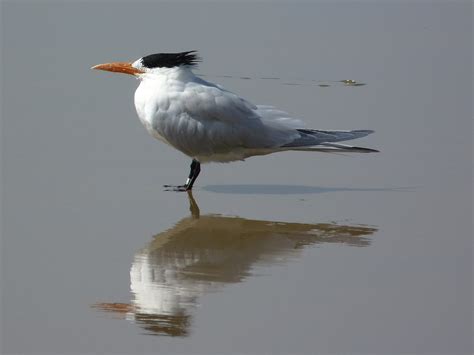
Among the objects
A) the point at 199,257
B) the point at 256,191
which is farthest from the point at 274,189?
the point at 199,257

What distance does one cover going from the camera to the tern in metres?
6.11

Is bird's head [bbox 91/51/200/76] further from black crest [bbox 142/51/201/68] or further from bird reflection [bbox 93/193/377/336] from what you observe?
bird reflection [bbox 93/193/377/336]

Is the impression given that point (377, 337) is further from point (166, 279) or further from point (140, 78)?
point (140, 78)

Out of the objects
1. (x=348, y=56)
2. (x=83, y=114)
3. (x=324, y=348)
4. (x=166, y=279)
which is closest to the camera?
(x=324, y=348)

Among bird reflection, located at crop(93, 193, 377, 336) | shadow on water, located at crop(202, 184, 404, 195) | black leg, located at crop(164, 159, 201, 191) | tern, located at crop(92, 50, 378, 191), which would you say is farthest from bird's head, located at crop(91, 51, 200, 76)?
bird reflection, located at crop(93, 193, 377, 336)

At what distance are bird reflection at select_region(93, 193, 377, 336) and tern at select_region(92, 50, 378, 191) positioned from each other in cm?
46

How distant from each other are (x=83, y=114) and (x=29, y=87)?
0.93 metres

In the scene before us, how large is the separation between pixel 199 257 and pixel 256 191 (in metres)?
1.43

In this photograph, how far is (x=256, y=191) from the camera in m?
6.11

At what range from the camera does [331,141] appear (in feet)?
20.7

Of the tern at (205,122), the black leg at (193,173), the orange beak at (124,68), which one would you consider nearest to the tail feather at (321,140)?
the tern at (205,122)

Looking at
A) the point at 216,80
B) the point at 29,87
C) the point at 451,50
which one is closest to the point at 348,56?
the point at 451,50

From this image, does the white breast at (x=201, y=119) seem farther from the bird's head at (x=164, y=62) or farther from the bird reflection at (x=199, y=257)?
the bird reflection at (x=199, y=257)

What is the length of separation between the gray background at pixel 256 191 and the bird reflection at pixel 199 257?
0.06m
